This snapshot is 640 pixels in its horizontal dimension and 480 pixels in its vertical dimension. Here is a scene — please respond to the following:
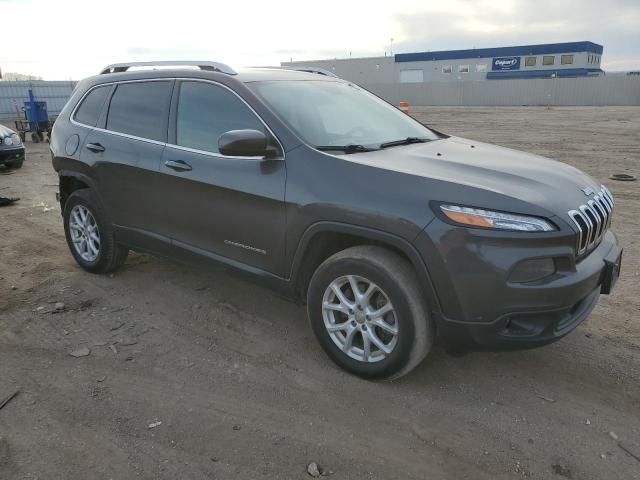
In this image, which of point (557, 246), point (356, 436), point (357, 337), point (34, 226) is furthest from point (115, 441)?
point (34, 226)

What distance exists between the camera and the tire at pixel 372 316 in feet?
9.59

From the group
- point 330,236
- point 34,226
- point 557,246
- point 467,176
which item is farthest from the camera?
point 34,226

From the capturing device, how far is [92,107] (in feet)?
15.8

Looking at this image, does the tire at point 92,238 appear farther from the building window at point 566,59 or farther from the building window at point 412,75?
the building window at point 412,75

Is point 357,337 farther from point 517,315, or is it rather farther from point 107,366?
point 107,366

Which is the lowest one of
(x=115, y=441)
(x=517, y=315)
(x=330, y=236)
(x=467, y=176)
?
(x=115, y=441)

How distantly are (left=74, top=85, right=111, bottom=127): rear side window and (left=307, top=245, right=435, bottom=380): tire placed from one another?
2769 millimetres

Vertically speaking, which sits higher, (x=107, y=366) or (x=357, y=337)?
(x=357, y=337)

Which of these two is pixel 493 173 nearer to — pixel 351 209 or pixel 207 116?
pixel 351 209

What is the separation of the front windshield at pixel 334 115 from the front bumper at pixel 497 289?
1.16 metres

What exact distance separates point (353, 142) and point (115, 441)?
2294 millimetres

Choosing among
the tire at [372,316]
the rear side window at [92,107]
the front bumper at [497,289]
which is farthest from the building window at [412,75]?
the front bumper at [497,289]

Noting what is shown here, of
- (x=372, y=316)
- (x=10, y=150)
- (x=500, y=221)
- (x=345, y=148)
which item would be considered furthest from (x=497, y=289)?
(x=10, y=150)

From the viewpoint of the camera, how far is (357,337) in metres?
3.28
